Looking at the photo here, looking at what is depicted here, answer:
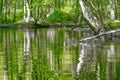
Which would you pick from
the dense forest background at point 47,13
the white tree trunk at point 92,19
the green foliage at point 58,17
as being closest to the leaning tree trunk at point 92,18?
the white tree trunk at point 92,19

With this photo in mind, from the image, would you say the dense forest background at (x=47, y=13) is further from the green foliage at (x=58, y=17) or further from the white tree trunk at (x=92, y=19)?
the white tree trunk at (x=92, y=19)

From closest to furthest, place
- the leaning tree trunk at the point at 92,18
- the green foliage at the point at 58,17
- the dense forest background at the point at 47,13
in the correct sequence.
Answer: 1. the leaning tree trunk at the point at 92,18
2. the dense forest background at the point at 47,13
3. the green foliage at the point at 58,17

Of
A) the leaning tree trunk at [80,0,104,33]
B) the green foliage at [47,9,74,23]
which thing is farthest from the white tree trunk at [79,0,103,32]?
the green foliage at [47,9,74,23]

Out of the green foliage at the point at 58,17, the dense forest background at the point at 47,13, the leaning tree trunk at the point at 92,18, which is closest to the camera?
the leaning tree trunk at the point at 92,18

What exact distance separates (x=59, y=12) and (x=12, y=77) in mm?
67360

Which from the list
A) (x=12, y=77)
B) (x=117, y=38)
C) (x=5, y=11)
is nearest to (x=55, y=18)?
(x=5, y=11)

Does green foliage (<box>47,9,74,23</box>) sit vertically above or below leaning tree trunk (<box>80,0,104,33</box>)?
below

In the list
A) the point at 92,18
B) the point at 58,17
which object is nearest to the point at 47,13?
the point at 58,17

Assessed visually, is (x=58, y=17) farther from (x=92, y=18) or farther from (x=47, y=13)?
(x=92, y=18)

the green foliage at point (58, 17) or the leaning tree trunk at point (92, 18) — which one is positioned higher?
the leaning tree trunk at point (92, 18)

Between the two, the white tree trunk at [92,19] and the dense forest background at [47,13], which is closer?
the white tree trunk at [92,19]

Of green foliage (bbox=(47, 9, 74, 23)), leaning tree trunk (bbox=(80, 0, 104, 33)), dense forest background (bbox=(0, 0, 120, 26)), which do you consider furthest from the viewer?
green foliage (bbox=(47, 9, 74, 23))

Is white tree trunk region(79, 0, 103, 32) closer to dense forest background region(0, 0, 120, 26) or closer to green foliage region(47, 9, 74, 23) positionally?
dense forest background region(0, 0, 120, 26)

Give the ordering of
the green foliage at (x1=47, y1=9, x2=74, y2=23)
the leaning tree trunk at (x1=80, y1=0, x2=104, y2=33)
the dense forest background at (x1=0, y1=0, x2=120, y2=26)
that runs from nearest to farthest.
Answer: the leaning tree trunk at (x1=80, y1=0, x2=104, y2=33)
the dense forest background at (x1=0, y1=0, x2=120, y2=26)
the green foliage at (x1=47, y1=9, x2=74, y2=23)
